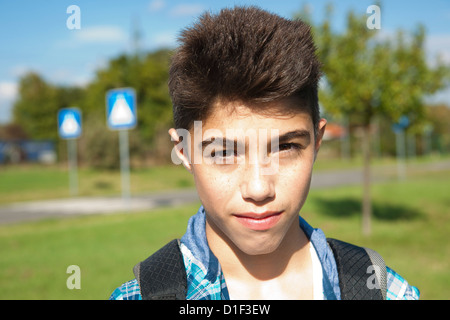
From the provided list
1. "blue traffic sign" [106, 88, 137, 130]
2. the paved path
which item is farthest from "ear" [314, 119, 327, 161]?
the paved path

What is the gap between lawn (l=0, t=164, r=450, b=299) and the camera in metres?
5.92

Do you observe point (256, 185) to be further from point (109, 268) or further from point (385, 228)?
point (385, 228)

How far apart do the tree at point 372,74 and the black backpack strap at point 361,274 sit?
7810mm

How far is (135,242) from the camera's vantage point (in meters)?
8.23

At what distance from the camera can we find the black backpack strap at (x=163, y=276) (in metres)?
1.34

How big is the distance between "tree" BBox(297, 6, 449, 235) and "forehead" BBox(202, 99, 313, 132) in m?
7.91

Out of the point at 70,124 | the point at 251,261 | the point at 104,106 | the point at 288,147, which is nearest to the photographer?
the point at 288,147

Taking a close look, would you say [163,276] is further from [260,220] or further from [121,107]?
[121,107]

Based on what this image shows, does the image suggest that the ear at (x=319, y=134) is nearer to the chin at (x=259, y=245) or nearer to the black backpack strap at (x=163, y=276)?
the chin at (x=259, y=245)

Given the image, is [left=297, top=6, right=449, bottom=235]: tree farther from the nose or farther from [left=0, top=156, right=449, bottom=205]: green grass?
[left=0, top=156, right=449, bottom=205]: green grass

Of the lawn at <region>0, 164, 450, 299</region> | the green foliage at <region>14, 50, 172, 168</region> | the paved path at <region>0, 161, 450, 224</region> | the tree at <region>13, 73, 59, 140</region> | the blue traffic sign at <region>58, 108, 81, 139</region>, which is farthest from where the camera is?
the tree at <region>13, 73, 59, 140</region>

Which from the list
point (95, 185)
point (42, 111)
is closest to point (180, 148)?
point (95, 185)

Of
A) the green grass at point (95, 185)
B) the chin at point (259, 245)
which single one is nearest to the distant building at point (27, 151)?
the green grass at point (95, 185)

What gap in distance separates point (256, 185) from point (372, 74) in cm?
821
